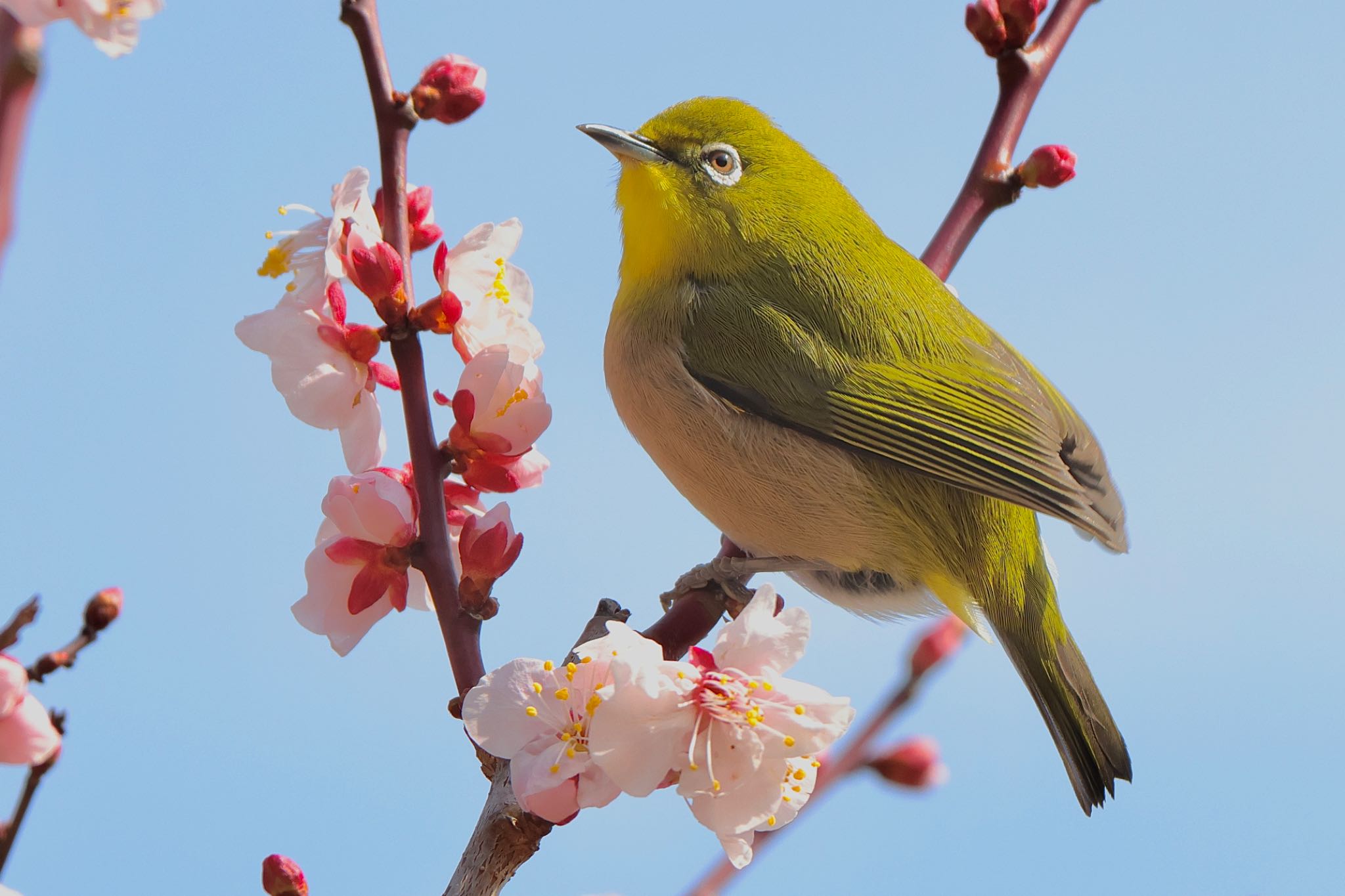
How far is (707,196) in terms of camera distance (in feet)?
14.1

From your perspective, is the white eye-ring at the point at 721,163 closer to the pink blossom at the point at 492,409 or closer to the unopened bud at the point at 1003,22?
the unopened bud at the point at 1003,22

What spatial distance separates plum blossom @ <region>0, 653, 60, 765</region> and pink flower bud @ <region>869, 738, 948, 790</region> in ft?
4.98

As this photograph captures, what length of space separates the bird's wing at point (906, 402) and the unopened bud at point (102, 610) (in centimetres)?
224

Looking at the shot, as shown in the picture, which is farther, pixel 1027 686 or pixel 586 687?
pixel 1027 686

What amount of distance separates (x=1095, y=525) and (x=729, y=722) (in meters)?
1.78

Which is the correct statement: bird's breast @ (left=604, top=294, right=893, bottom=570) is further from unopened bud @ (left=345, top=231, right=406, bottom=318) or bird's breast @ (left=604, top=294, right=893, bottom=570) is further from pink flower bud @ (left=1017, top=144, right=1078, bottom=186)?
unopened bud @ (left=345, top=231, right=406, bottom=318)

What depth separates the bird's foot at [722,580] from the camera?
3.00 m

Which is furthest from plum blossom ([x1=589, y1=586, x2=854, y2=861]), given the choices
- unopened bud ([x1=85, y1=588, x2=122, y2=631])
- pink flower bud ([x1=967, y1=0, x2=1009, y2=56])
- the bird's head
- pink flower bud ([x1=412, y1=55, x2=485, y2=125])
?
the bird's head

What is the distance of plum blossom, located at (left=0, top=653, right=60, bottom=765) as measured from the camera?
5.63ft

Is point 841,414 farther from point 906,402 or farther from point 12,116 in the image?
point 12,116

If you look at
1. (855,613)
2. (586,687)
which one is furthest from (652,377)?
(586,687)

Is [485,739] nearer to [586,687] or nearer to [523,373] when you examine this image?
[586,687]

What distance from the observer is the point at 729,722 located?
2076 millimetres

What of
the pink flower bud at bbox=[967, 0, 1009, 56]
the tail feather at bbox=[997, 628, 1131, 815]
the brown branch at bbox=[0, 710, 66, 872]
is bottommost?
the brown branch at bbox=[0, 710, 66, 872]
